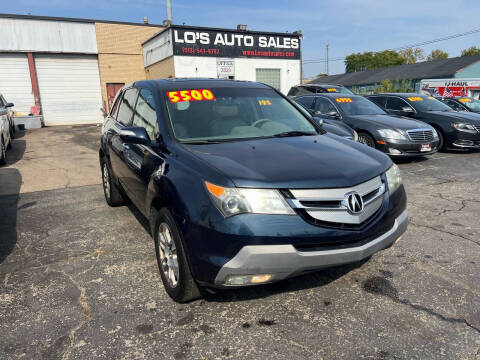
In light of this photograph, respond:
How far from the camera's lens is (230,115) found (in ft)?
11.3

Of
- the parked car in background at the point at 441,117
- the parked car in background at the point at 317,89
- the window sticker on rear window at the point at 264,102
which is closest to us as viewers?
the window sticker on rear window at the point at 264,102

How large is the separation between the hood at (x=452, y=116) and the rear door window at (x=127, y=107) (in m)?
8.37

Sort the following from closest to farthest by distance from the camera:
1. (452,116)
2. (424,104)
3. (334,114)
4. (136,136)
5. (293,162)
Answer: (293,162) < (136,136) < (334,114) < (452,116) < (424,104)

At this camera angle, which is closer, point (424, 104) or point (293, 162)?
point (293, 162)

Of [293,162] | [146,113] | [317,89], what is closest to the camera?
[293,162]

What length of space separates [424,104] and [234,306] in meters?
9.77

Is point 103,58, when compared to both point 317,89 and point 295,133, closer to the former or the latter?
point 317,89

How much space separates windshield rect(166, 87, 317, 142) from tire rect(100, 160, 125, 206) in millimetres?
1991

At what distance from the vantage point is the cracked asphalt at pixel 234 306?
2260mm

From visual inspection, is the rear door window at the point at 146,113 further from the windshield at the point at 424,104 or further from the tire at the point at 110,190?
the windshield at the point at 424,104

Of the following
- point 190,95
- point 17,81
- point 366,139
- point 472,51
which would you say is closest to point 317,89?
point 366,139

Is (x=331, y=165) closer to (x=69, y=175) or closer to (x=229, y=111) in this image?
(x=229, y=111)

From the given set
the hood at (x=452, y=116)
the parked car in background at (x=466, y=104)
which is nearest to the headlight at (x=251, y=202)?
the hood at (x=452, y=116)

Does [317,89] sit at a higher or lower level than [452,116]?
higher
